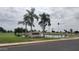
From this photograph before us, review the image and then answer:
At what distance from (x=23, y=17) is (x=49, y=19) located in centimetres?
333

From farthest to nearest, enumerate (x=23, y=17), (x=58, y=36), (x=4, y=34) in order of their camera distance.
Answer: (x=58, y=36)
(x=23, y=17)
(x=4, y=34)

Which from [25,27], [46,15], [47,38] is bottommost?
[47,38]

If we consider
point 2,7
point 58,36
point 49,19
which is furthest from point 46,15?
point 58,36

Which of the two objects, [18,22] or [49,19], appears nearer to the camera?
[18,22]

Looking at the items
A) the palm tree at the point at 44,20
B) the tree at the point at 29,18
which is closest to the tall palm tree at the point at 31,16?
the tree at the point at 29,18

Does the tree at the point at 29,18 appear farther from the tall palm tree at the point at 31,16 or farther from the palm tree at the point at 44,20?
the palm tree at the point at 44,20

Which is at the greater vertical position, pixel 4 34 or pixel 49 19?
pixel 49 19

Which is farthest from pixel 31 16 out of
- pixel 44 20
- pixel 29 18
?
pixel 44 20

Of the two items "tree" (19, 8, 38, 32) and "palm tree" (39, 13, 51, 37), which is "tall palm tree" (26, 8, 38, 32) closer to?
"tree" (19, 8, 38, 32)

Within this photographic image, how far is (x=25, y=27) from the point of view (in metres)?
21.4

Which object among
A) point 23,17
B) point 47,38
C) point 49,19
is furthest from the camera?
point 47,38

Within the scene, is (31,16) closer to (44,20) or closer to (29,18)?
(29,18)

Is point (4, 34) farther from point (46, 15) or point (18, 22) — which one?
point (46, 15)

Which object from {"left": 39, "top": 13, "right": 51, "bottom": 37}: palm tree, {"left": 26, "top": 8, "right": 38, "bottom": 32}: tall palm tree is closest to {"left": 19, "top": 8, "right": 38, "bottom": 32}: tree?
{"left": 26, "top": 8, "right": 38, "bottom": 32}: tall palm tree
